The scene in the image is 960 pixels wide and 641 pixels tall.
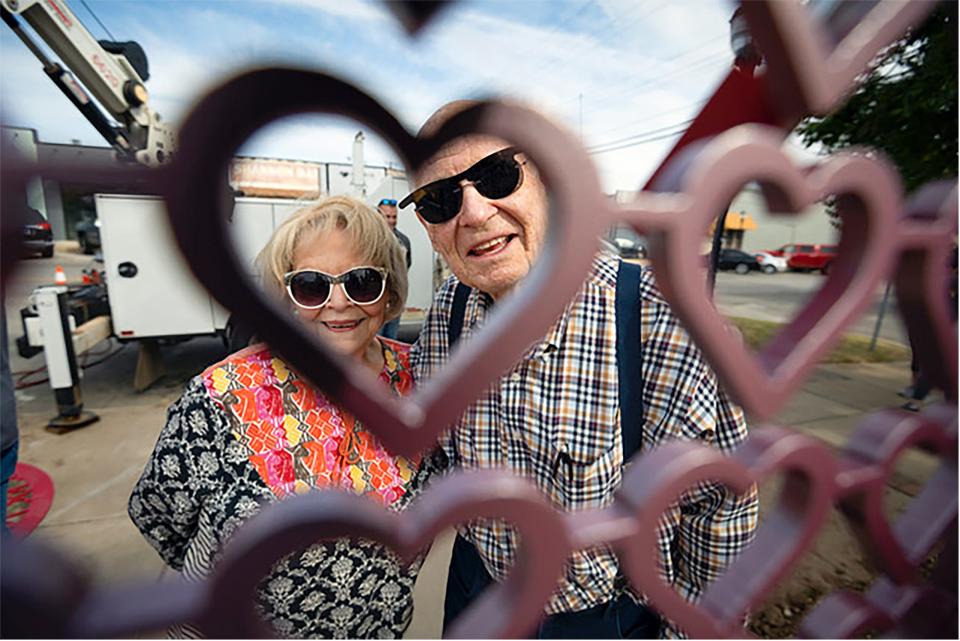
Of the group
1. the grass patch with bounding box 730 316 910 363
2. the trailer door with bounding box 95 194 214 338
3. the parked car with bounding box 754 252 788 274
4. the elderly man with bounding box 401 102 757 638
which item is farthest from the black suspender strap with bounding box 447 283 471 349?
the parked car with bounding box 754 252 788 274

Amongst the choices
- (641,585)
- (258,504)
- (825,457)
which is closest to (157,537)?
(258,504)

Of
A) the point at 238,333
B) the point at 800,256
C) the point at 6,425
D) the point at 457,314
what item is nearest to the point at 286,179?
the point at 6,425

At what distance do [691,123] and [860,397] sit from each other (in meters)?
5.21

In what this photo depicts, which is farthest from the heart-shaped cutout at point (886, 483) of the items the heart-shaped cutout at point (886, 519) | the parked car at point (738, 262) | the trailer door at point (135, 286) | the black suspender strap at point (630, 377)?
the parked car at point (738, 262)

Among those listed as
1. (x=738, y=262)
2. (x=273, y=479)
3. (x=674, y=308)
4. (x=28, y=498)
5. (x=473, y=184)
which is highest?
(x=473, y=184)

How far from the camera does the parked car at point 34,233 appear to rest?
0.27 metres

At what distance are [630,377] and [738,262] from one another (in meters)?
22.3

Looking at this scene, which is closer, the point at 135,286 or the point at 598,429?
the point at 598,429

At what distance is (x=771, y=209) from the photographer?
398 millimetres

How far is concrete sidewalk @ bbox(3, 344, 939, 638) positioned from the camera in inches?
88.1

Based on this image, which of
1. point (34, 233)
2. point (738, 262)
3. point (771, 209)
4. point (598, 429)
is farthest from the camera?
point (738, 262)

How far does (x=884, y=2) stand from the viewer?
1.28 feet

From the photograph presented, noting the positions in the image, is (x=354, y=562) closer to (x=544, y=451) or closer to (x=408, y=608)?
(x=408, y=608)

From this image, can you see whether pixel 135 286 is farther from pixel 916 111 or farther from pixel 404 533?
pixel 916 111
